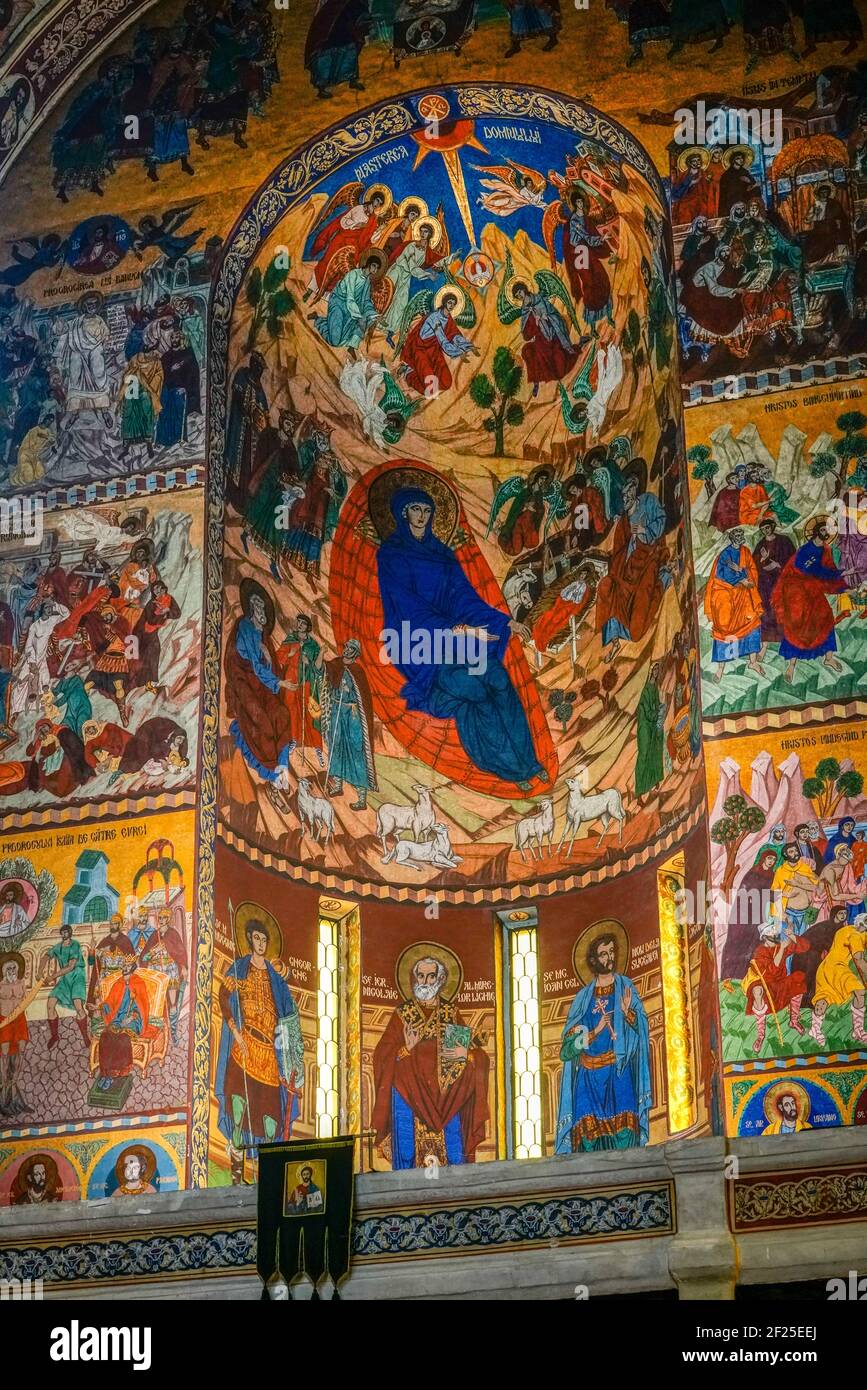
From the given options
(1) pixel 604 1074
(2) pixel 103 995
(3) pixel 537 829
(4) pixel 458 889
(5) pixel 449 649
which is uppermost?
(5) pixel 449 649

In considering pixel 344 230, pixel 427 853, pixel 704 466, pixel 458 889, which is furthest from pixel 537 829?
pixel 344 230

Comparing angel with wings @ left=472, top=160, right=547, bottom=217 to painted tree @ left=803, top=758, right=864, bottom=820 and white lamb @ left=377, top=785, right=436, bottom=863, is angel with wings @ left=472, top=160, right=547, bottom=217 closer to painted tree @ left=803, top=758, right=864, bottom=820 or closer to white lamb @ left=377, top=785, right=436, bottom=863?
white lamb @ left=377, top=785, right=436, bottom=863

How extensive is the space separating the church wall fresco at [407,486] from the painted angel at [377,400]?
0.03 meters

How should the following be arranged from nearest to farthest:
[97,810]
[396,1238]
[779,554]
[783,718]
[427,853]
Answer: [396,1238] → [783,718] → [779,554] → [97,810] → [427,853]

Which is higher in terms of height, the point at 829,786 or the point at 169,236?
the point at 169,236

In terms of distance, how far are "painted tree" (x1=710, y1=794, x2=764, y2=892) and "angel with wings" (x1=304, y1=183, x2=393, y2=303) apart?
273 inches

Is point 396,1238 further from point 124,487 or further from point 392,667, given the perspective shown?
point 124,487

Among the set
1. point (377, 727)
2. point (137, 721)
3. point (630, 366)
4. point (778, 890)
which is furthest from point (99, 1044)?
point (630, 366)

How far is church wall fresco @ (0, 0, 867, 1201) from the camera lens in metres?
19.4

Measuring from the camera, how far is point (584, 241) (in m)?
21.7

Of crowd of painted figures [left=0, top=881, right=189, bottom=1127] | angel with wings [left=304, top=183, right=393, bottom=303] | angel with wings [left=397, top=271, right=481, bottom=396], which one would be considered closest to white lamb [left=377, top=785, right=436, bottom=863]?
crowd of painted figures [left=0, top=881, right=189, bottom=1127]

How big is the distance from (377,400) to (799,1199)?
9.26 meters

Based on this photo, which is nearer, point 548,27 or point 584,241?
point 548,27
